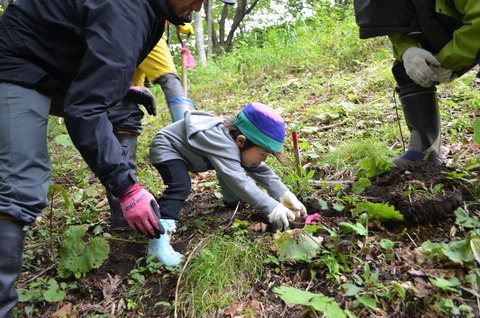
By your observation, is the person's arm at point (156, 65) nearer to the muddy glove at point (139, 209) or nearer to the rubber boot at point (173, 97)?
the rubber boot at point (173, 97)

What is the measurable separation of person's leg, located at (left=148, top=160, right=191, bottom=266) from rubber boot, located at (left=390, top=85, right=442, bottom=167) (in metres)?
1.54

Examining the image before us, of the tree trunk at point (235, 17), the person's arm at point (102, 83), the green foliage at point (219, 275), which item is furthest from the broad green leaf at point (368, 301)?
the tree trunk at point (235, 17)

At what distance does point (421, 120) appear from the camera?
2.48m

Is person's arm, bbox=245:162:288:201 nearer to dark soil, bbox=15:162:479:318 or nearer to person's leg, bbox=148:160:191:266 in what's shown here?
Answer: dark soil, bbox=15:162:479:318

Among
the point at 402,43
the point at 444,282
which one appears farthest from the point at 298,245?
the point at 402,43

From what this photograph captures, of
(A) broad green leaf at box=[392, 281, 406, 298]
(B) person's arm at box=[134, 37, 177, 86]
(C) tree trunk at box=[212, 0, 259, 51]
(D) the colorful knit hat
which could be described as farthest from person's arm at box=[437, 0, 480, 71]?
(C) tree trunk at box=[212, 0, 259, 51]

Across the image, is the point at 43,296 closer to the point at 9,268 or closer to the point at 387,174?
the point at 9,268

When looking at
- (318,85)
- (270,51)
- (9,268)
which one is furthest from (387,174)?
(270,51)

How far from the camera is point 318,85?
16.9ft

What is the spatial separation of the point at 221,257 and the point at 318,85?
3.77 metres

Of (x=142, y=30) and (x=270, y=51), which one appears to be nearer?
(x=142, y=30)

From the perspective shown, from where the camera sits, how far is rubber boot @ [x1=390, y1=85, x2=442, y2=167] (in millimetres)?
2469

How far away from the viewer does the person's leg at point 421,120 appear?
2.47 metres

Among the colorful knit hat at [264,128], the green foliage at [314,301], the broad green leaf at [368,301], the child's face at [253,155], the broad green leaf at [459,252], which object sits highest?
the colorful knit hat at [264,128]
